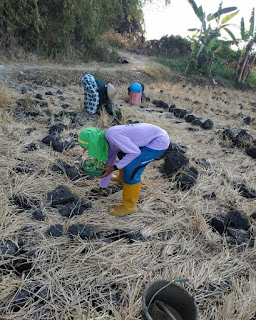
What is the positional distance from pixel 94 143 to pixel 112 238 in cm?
78

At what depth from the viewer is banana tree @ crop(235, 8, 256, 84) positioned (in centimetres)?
1163

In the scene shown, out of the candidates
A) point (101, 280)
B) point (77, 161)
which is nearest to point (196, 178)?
point (77, 161)

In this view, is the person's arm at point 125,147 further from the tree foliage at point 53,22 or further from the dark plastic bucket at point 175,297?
the tree foliage at point 53,22

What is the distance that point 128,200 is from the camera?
2193 mm

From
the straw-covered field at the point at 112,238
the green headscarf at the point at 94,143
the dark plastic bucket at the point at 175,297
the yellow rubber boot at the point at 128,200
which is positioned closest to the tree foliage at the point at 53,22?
the straw-covered field at the point at 112,238

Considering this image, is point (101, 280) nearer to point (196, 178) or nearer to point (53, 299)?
point (53, 299)

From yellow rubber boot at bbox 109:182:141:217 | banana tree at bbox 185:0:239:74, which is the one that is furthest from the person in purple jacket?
banana tree at bbox 185:0:239:74

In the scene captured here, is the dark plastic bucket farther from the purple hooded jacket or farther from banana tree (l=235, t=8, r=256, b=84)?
banana tree (l=235, t=8, r=256, b=84)

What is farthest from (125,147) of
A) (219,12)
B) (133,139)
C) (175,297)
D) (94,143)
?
(219,12)

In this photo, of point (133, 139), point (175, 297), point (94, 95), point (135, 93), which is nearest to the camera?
point (175, 297)

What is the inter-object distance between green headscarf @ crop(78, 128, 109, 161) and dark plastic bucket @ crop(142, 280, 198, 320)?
1113 millimetres

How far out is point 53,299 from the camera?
4.76 ft

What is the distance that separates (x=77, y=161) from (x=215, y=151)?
2.21 m

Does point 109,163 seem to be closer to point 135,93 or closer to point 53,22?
point 135,93
